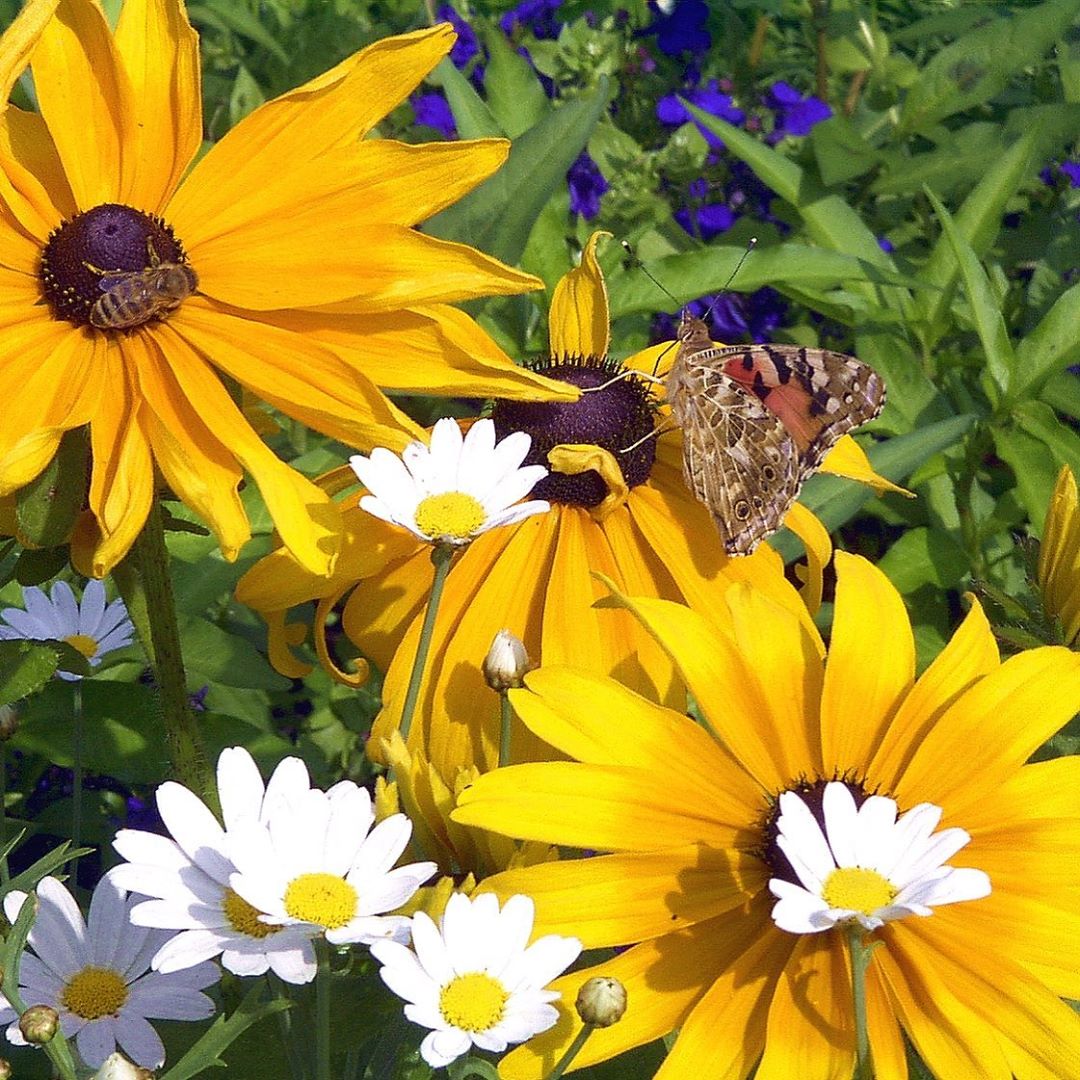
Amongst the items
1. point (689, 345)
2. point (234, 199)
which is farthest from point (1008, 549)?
point (234, 199)

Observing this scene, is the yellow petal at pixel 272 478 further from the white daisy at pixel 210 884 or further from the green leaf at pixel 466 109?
the green leaf at pixel 466 109

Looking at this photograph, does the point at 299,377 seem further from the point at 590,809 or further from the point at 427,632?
the point at 590,809

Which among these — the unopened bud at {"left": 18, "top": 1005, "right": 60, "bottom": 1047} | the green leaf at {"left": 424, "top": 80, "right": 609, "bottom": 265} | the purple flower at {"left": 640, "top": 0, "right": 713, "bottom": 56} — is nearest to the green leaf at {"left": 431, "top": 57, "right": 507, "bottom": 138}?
the green leaf at {"left": 424, "top": 80, "right": 609, "bottom": 265}

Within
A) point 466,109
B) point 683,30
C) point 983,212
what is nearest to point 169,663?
point 466,109

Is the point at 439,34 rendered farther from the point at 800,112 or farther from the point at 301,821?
the point at 800,112

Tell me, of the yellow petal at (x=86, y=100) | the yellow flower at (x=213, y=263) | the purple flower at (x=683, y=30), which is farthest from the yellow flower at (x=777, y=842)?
the purple flower at (x=683, y=30)

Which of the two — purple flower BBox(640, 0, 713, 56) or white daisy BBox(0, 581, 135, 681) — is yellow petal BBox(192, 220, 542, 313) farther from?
purple flower BBox(640, 0, 713, 56)
